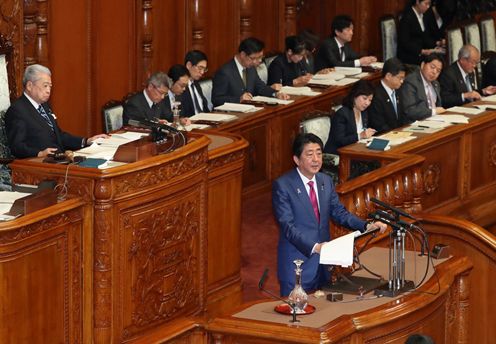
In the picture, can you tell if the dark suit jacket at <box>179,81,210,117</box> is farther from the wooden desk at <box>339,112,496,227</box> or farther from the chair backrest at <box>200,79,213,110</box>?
the wooden desk at <box>339,112,496,227</box>

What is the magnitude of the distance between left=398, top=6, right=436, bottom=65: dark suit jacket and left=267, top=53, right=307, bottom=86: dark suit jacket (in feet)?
7.31

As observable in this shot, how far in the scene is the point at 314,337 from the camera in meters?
5.81

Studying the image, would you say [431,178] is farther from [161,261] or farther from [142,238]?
[142,238]

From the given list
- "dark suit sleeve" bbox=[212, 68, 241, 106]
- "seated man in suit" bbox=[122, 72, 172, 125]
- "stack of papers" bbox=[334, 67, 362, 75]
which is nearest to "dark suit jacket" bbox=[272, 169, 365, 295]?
"seated man in suit" bbox=[122, 72, 172, 125]

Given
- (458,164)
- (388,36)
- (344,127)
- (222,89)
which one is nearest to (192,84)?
(222,89)

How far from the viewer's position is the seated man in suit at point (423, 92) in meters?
10.9

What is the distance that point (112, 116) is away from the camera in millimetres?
9836

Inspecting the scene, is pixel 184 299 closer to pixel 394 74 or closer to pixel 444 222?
pixel 444 222

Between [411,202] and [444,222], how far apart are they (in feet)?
2.81

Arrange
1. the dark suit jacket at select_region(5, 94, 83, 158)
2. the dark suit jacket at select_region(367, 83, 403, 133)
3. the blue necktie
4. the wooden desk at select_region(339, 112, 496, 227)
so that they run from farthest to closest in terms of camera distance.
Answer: the dark suit jacket at select_region(367, 83, 403, 133) → the wooden desk at select_region(339, 112, 496, 227) → the blue necktie → the dark suit jacket at select_region(5, 94, 83, 158)

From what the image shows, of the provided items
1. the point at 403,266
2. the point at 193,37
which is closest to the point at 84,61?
the point at 193,37

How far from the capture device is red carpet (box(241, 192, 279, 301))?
8992 mm

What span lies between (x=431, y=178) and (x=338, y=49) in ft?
11.4

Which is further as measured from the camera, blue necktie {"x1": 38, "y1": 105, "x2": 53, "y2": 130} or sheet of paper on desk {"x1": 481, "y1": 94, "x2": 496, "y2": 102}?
sheet of paper on desk {"x1": 481, "y1": 94, "x2": 496, "y2": 102}
